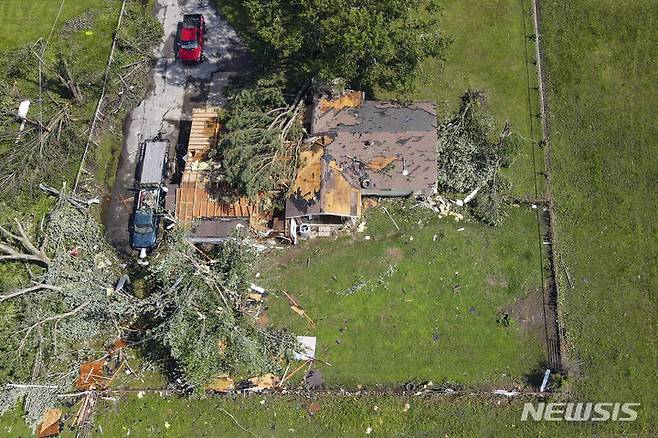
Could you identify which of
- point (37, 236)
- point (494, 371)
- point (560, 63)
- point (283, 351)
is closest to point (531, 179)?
point (560, 63)

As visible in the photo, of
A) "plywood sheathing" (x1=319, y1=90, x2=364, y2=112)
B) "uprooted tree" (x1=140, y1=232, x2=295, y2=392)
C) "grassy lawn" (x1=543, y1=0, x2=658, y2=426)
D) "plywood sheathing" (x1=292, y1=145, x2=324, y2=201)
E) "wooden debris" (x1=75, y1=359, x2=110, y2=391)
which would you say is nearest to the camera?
"uprooted tree" (x1=140, y1=232, x2=295, y2=392)

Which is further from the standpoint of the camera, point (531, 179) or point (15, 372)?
point (531, 179)

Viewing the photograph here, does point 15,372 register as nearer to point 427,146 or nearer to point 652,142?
point 427,146

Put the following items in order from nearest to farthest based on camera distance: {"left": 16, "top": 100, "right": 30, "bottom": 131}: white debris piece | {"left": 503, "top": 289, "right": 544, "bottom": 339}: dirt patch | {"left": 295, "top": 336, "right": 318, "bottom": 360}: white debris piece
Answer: {"left": 295, "top": 336, "right": 318, "bottom": 360}: white debris piece
{"left": 503, "top": 289, "right": 544, "bottom": 339}: dirt patch
{"left": 16, "top": 100, "right": 30, "bottom": 131}: white debris piece

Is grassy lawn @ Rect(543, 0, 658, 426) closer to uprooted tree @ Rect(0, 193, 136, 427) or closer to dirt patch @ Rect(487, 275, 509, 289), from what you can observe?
dirt patch @ Rect(487, 275, 509, 289)

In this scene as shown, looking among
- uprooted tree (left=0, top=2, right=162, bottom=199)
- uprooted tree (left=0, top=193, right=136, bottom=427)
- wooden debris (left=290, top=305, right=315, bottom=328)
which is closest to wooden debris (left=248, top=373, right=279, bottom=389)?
wooden debris (left=290, top=305, right=315, bottom=328)

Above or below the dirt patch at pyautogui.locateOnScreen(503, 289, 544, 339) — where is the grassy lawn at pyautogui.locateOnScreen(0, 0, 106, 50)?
above
